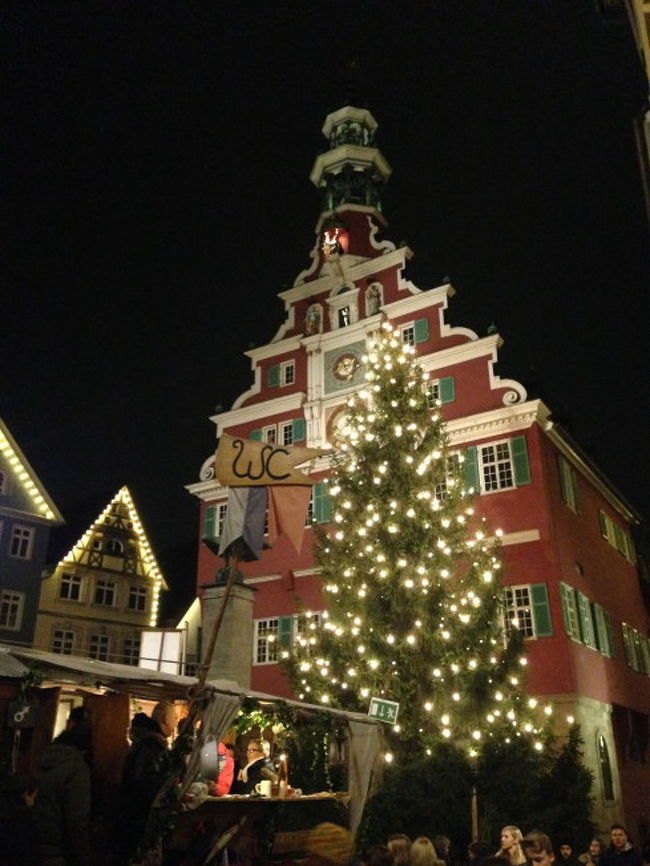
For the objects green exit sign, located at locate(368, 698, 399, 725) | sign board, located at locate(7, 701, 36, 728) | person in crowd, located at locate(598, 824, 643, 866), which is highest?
green exit sign, located at locate(368, 698, 399, 725)

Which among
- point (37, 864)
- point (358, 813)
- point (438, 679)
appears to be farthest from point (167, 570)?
point (37, 864)

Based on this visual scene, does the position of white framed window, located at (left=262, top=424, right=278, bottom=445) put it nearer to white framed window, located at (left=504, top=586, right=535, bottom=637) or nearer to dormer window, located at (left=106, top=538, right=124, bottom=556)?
white framed window, located at (left=504, top=586, right=535, bottom=637)

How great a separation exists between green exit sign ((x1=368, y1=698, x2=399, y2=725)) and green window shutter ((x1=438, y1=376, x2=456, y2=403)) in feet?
37.8

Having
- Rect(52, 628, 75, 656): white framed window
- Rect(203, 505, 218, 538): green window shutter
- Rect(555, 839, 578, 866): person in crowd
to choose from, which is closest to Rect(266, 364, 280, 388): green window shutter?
Rect(203, 505, 218, 538): green window shutter

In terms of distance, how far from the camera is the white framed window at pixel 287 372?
85.4 feet

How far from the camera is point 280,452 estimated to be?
10.3 m

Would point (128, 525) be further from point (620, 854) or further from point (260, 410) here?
point (620, 854)

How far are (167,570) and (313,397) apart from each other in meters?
20.2

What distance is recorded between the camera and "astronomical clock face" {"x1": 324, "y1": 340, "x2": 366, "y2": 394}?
24312 mm

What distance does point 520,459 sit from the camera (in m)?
20.7

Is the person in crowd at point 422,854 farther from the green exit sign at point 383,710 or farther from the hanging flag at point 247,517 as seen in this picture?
the green exit sign at point 383,710

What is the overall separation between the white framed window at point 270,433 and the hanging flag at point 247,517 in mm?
14237

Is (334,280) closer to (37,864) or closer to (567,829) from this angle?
(567,829)

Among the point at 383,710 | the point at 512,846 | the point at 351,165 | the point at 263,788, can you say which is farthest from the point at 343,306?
the point at 512,846
